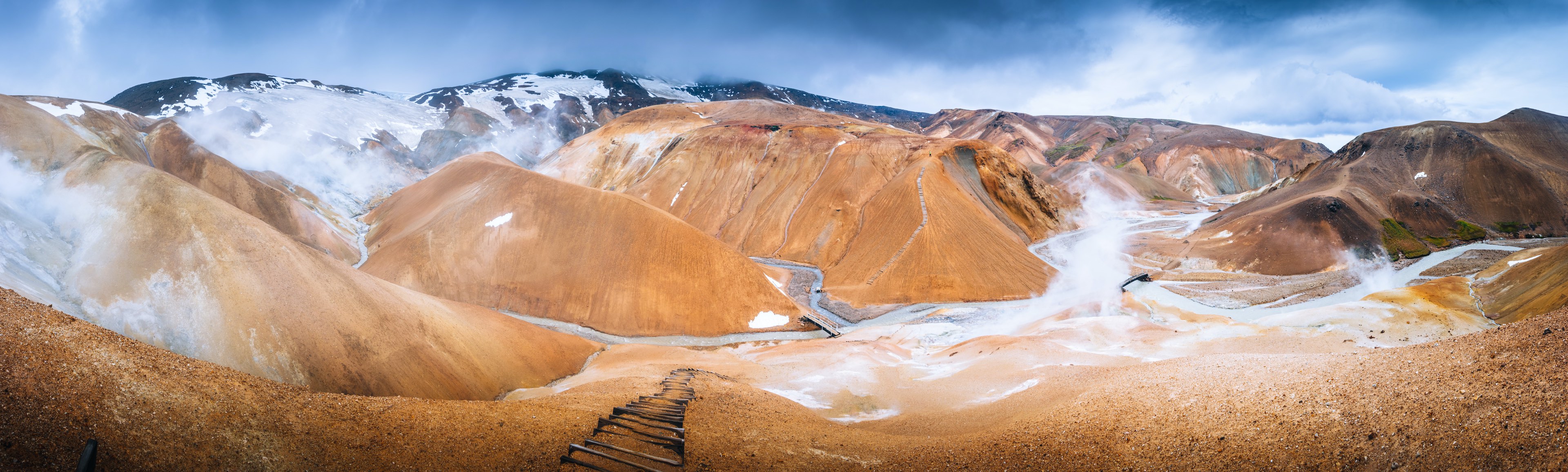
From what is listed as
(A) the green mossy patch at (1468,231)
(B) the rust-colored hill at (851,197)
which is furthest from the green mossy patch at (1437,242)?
(B) the rust-colored hill at (851,197)

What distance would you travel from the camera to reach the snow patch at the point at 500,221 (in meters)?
54.2

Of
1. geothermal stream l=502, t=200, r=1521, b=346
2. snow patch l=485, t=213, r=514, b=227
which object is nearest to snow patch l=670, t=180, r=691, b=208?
geothermal stream l=502, t=200, r=1521, b=346

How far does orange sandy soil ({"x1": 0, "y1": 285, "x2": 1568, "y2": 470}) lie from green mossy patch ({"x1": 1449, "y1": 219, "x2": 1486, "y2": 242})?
98623 millimetres

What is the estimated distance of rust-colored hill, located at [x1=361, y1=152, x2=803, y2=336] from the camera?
48.1 m

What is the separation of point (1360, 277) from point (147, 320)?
3583 inches

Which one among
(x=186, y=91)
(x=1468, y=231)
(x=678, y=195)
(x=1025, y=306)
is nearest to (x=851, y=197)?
(x=678, y=195)

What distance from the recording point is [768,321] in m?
49.9

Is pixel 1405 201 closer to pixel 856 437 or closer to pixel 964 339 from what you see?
pixel 964 339

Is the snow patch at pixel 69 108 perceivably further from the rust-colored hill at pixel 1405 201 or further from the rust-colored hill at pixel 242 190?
the rust-colored hill at pixel 1405 201

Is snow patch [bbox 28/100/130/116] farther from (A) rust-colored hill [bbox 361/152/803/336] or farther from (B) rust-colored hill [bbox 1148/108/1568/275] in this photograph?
(B) rust-colored hill [bbox 1148/108/1568/275]

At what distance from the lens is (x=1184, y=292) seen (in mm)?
58375

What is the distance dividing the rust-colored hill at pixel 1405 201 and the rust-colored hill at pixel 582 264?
198ft

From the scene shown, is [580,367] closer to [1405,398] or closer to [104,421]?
[104,421]

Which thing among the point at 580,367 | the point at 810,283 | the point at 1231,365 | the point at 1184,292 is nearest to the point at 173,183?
the point at 580,367
